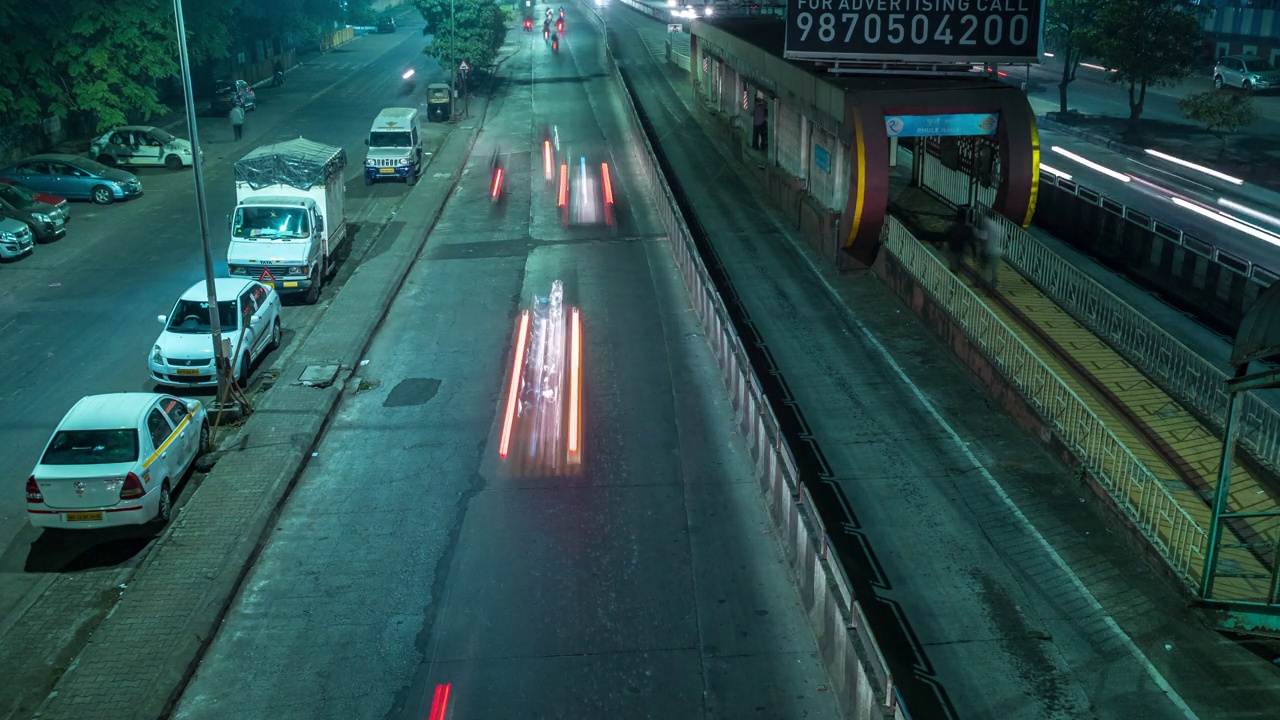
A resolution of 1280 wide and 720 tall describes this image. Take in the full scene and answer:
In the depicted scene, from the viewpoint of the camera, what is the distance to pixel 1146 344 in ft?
64.1

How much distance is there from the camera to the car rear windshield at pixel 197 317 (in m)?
22.8

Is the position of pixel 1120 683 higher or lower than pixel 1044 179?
lower

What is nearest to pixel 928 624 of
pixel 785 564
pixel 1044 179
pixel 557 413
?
pixel 785 564

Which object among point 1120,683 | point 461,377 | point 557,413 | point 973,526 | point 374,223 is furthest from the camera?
point 374,223

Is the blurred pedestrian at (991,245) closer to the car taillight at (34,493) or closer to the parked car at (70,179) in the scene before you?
the car taillight at (34,493)

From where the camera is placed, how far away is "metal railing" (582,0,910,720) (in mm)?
11016

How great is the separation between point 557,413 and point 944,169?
16543 mm

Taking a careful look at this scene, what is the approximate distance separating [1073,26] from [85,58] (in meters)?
50.0

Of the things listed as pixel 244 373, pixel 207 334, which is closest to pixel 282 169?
pixel 207 334

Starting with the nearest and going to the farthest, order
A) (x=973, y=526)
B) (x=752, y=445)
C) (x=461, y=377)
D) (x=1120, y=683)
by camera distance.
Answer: (x=1120, y=683), (x=973, y=526), (x=752, y=445), (x=461, y=377)

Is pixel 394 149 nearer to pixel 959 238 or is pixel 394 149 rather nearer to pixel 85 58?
pixel 85 58

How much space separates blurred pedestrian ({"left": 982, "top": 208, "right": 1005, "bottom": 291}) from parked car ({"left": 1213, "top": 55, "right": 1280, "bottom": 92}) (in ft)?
128

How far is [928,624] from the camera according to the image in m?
13.9

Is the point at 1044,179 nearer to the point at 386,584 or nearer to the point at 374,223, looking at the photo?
the point at 374,223
